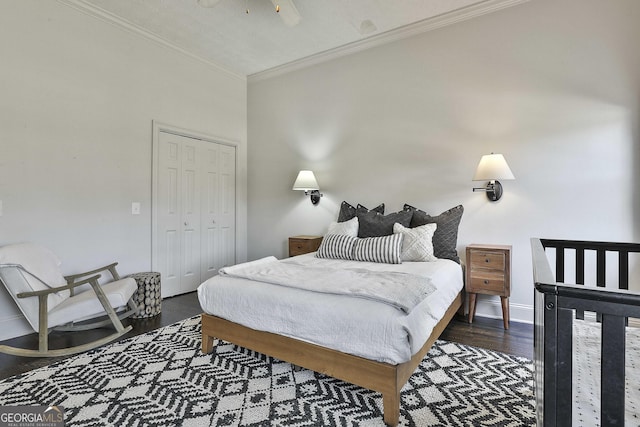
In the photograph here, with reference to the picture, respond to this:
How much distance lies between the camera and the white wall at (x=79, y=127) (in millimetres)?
2758

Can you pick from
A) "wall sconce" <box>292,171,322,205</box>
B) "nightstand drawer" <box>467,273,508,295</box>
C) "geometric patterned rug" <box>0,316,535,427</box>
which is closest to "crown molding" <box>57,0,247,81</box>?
"wall sconce" <box>292,171,322,205</box>

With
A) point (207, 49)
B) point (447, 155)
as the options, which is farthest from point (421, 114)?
point (207, 49)

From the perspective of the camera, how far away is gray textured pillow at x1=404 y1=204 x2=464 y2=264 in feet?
10.3

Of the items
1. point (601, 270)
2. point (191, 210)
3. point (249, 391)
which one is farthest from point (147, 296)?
point (601, 270)

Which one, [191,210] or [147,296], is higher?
[191,210]

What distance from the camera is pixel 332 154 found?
4.23 metres

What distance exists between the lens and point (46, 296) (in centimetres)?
234

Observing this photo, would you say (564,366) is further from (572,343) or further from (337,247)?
(337,247)

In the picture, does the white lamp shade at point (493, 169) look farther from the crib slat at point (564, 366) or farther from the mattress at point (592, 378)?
the crib slat at point (564, 366)

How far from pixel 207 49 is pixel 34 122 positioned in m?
2.07

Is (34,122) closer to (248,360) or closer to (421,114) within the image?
(248,360)

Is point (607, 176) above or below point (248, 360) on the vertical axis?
above

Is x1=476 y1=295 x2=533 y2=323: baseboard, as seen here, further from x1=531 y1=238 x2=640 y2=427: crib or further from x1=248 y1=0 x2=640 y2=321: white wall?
x1=531 y1=238 x2=640 y2=427: crib

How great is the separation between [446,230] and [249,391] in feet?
7.39
